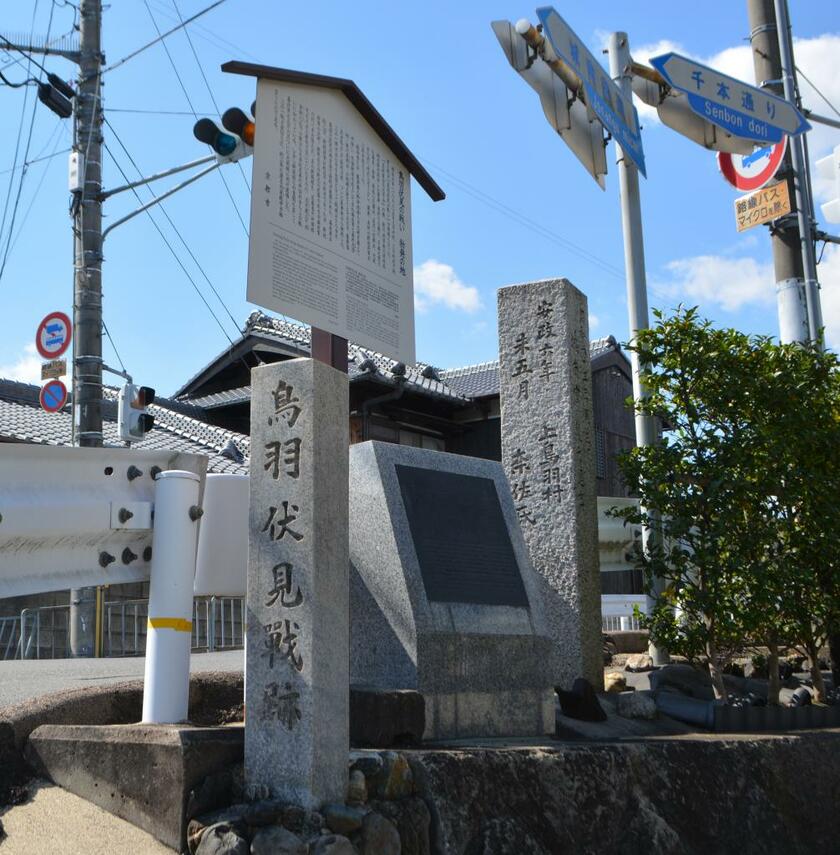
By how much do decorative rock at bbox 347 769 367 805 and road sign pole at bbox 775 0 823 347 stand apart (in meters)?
9.32

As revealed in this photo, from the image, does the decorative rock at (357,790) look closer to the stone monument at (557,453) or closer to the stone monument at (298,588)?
the stone monument at (298,588)

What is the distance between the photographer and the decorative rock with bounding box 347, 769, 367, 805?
4.07 metres

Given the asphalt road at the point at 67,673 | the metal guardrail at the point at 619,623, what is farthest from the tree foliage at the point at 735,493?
the metal guardrail at the point at 619,623

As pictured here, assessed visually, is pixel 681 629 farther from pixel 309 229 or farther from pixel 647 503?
pixel 309 229

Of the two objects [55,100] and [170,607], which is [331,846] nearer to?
[170,607]

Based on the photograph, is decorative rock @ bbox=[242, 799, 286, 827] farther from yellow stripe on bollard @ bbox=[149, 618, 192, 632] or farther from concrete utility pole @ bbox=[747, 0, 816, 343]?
concrete utility pole @ bbox=[747, 0, 816, 343]

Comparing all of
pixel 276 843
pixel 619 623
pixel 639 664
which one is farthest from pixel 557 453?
pixel 619 623

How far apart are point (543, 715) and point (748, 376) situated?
3.26 metres

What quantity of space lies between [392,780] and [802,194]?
1048 centimetres

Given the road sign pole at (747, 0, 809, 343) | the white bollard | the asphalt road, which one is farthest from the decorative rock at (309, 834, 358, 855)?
the road sign pole at (747, 0, 809, 343)

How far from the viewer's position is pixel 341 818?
3.88 metres

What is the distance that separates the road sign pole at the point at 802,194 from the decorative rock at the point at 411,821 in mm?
9181

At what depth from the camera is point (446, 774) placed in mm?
4355

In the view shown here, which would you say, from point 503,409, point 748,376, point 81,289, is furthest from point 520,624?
point 81,289
